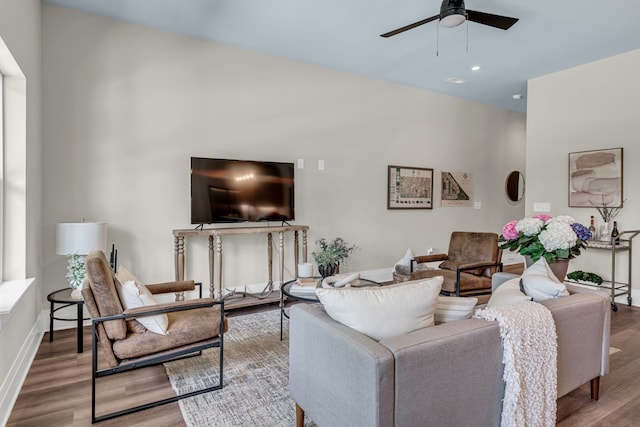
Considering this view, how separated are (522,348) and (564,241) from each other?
3.05 feet

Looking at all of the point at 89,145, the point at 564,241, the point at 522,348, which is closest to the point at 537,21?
the point at 564,241

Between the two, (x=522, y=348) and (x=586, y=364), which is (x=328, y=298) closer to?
(x=522, y=348)

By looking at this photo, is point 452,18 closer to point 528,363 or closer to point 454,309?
point 454,309

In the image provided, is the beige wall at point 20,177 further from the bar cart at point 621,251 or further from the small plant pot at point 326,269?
the bar cart at point 621,251

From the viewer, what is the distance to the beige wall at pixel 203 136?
140 inches

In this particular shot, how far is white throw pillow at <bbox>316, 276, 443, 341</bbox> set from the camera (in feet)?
5.18

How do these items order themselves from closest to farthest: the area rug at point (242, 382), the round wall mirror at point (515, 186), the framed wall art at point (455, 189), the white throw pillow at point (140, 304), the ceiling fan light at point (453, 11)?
the area rug at point (242, 382), the white throw pillow at point (140, 304), the ceiling fan light at point (453, 11), the framed wall art at point (455, 189), the round wall mirror at point (515, 186)

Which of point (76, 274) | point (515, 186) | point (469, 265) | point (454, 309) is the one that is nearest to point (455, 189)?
point (515, 186)

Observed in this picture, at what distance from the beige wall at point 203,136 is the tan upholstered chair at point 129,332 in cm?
176

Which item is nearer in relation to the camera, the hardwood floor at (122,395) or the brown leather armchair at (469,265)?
the hardwood floor at (122,395)

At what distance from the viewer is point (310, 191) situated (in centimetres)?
496

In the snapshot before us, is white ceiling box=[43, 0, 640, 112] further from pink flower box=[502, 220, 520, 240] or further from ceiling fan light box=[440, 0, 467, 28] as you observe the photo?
pink flower box=[502, 220, 520, 240]

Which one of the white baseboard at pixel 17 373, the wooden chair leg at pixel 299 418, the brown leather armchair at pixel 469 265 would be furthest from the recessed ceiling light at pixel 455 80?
the white baseboard at pixel 17 373

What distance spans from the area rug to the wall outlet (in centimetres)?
430
